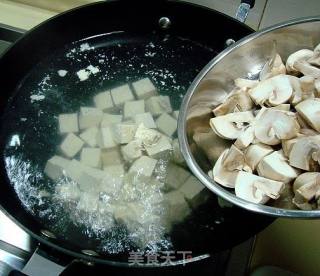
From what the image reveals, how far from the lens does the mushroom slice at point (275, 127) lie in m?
0.77

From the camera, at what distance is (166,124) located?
1041 mm

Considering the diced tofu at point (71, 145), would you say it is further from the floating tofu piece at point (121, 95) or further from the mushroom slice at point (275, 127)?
the mushroom slice at point (275, 127)

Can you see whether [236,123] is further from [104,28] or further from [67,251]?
[104,28]

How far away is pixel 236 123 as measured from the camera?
0.83m

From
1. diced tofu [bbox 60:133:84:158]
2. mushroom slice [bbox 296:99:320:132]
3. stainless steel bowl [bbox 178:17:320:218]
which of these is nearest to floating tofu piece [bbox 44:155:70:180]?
diced tofu [bbox 60:133:84:158]

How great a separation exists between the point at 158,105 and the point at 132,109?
0.23 feet

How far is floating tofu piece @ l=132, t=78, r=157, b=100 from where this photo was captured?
1093 mm

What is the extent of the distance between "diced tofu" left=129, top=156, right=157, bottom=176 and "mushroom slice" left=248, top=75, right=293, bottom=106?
0.91ft

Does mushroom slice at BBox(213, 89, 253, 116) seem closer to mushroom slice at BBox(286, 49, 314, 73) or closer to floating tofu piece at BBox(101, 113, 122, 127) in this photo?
mushroom slice at BBox(286, 49, 314, 73)

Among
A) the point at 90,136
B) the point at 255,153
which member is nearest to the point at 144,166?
the point at 90,136

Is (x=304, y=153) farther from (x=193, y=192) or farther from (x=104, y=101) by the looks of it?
(x=104, y=101)

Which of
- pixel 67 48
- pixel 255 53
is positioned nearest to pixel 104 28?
pixel 67 48

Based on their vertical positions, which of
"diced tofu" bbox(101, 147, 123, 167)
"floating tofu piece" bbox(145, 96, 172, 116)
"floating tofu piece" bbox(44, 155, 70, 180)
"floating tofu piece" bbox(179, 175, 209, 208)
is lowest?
"floating tofu piece" bbox(44, 155, 70, 180)

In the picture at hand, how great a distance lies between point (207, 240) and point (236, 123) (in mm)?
261
